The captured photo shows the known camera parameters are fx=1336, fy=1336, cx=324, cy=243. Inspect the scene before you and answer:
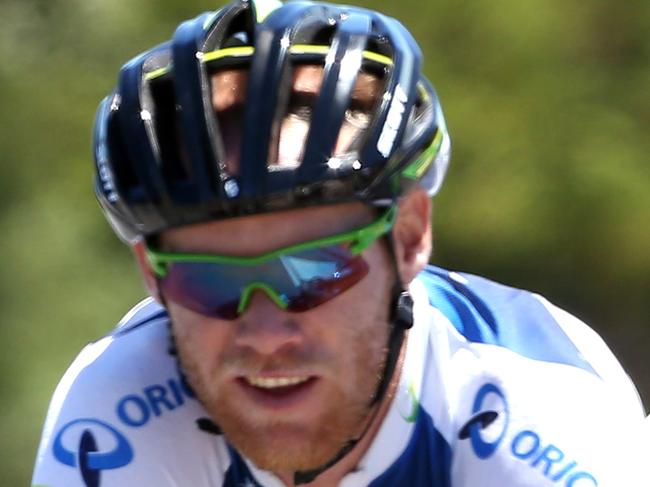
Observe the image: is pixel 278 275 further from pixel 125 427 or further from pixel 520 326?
pixel 520 326

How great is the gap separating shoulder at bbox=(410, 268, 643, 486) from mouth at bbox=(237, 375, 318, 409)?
0.97ft

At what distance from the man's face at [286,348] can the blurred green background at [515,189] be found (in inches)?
104

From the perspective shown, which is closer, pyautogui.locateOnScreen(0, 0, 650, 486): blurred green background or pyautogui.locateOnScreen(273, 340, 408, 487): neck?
pyautogui.locateOnScreen(273, 340, 408, 487): neck

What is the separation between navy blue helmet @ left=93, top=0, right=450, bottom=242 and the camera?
6.95ft

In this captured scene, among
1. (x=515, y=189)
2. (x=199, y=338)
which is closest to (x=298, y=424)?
(x=199, y=338)

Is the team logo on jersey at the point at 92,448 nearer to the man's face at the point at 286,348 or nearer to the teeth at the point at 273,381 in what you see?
the man's face at the point at 286,348

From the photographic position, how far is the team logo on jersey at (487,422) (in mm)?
2213

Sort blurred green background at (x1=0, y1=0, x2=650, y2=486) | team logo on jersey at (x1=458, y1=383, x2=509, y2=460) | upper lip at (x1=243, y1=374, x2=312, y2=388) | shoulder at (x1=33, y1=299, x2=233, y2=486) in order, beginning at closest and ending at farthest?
1. upper lip at (x1=243, y1=374, x2=312, y2=388)
2. team logo on jersey at (x1=458, y1=383, x2=509, y2=460)
3. shoulder at (x1=33, y1=299, x2=233, y2=486)
4. blurred green background at (x1=0, y1=0, x2=650, y2=486)

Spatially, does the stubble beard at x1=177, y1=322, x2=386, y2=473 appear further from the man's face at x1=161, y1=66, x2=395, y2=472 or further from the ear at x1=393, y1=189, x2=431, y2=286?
the ear at x1=393, y1=189, x2=431, y2=286

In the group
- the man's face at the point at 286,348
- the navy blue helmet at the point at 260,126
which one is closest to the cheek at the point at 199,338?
the man's face at the point at 286,348

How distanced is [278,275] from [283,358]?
0.43ft

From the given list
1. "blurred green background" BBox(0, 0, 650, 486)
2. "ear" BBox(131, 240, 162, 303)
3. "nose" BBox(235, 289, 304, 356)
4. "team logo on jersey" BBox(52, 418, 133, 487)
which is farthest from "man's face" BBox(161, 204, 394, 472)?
"blurred green background" BBox(0, 0, 650, 486)

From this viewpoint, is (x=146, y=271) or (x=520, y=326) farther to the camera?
(x=520, y=326)

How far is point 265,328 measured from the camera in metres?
2.11
